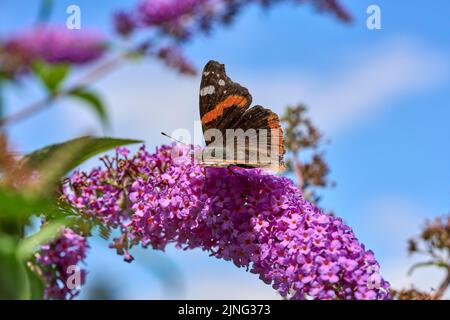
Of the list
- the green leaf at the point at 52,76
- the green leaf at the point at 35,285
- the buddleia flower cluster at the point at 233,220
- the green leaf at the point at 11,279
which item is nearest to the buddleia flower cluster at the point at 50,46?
the green leaf at the point at 52,76

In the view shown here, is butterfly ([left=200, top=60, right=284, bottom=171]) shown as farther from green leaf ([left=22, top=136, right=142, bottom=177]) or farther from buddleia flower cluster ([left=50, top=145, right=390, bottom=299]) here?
green leaf ([left=22, top=136, right=142, bottom=177])

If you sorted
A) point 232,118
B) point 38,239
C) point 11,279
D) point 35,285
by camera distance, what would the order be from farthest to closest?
point 232,118
point 35,285
point 38,239
point 11,279

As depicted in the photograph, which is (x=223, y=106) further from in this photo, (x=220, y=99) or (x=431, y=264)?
(x=431, y=264)

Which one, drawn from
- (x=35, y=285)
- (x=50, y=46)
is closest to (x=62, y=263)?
(x=35, y=285)

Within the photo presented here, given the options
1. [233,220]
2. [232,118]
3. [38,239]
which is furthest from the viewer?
[232,118]

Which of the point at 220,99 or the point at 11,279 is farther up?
the point at 220,99

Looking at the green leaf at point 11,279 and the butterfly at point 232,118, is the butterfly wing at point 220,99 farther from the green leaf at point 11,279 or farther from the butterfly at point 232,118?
the green leaf at point 11,279
